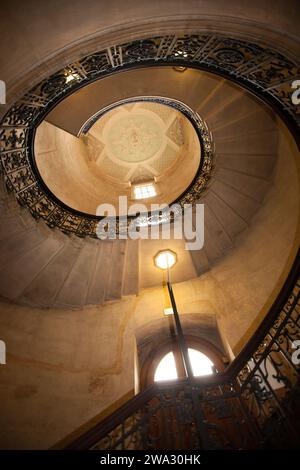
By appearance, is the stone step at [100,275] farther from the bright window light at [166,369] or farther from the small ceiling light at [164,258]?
the bright window light at [166,369]

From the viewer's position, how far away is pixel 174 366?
5.43m

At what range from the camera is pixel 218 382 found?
10.9ft

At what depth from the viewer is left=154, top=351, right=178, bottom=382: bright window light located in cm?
529

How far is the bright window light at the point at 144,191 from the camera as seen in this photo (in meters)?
8.56

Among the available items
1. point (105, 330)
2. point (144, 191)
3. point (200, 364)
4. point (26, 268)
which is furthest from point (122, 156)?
point (200, 364)

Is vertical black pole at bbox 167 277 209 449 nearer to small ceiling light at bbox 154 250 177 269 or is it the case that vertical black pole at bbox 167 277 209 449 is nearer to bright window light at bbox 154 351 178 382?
bright window light at bbox 154 351 178 382

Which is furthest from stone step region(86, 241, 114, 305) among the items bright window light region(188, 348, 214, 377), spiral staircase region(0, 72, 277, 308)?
bright window light region(188, 348, 214, 377)

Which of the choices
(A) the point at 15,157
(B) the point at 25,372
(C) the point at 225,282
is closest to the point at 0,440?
(B) the point at 25,372

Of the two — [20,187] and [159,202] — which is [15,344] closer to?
[20,187]

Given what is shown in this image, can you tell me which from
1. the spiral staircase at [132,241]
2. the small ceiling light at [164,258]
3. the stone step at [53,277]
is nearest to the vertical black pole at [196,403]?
the small ceiling light at [164,258]

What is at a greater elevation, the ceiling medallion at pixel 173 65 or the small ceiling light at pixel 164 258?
the small ceiling light at pixel 164 258

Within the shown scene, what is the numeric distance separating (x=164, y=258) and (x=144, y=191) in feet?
11.4

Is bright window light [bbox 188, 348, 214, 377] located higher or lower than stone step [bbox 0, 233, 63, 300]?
lower

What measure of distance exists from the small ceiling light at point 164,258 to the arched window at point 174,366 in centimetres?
191
